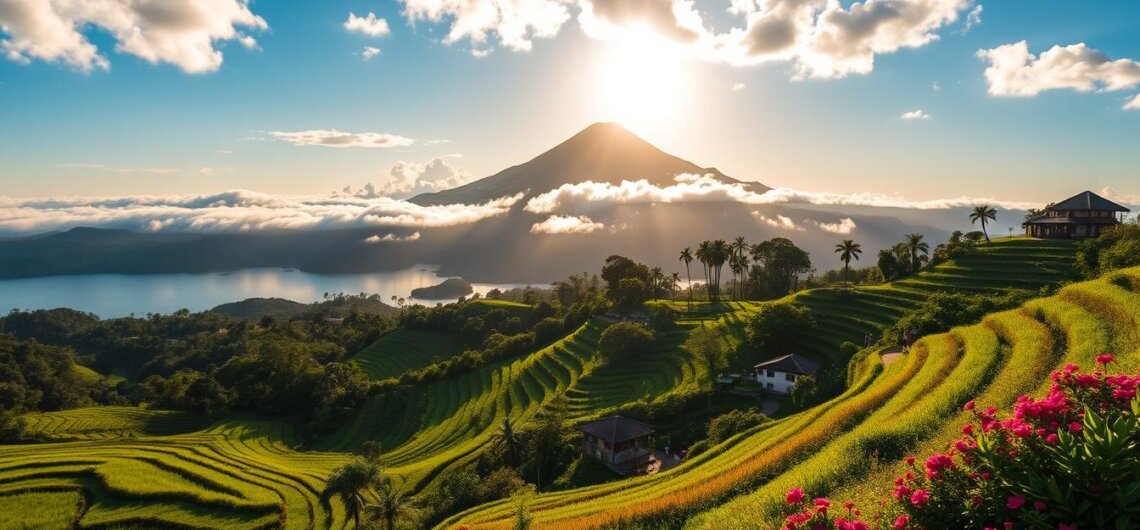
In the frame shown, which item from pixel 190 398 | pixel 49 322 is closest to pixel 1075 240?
pixel 190 398

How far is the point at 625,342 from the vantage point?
198ft

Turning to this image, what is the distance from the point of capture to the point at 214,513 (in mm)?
35375

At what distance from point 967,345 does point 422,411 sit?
57.6m

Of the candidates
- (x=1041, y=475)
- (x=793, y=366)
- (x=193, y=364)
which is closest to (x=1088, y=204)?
(x=793, y=366)

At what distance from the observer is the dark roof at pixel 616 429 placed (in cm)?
3825

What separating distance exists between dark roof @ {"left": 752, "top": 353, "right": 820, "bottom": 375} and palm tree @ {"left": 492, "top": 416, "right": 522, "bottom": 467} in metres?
23.2

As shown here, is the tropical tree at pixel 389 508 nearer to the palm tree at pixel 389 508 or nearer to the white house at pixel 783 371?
the palm tree at pixel 389 508

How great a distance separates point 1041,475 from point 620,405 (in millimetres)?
44020

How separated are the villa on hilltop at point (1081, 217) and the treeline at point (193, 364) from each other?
298 feet

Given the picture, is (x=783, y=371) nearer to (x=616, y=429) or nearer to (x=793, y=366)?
(x=793, y=366)

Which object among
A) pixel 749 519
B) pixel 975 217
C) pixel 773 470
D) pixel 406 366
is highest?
pixel 975 217

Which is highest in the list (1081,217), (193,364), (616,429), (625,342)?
(1081,217)

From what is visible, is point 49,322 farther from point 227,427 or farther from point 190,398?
point 227,427

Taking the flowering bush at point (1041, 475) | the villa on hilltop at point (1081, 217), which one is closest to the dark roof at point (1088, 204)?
the villa on hilltop at point (1081, 217)
